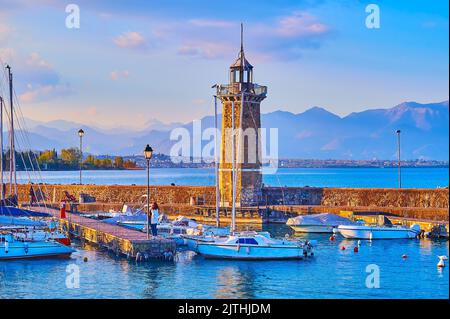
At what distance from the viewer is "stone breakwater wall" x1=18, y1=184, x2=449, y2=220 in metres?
49.8

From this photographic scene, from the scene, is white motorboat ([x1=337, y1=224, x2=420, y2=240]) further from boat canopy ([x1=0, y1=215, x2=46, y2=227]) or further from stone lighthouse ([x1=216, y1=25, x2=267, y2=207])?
boat canopy ([x1=0, y1=215, x2=46, y2=227])

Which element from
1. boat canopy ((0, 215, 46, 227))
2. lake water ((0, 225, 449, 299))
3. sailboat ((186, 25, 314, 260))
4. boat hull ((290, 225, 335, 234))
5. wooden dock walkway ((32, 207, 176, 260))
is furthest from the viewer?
boat hull ((290, 225, 335, 234))

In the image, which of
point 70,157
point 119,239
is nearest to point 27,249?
point 119,239

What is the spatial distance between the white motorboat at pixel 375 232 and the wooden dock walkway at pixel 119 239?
10890 millimetres

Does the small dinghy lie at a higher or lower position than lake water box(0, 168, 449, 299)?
higher

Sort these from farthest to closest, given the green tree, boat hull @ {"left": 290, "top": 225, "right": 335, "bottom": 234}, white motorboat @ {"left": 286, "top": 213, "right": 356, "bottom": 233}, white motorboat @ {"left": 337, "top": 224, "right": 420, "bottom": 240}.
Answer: the green tree → boat hull @ {"left": 290, "top": 225, "right": 335, "bottom": 234} → white motorboat @ {"left": 286, "top": 213, "right": 356, "bottom": 233} → white motorboat @ {"left": 337, "top": 224, "right": 420, "bottom": 240}

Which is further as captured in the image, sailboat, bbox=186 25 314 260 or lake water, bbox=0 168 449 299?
sailboat, bbox=186 25 314 260

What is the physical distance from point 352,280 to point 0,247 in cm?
1342

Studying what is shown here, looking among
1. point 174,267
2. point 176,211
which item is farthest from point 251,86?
point 174,267

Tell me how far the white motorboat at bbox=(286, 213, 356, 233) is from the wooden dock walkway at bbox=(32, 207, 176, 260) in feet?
34.2

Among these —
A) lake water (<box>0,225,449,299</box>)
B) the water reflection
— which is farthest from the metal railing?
the water reflection

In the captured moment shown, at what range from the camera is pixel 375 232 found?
40.9 m

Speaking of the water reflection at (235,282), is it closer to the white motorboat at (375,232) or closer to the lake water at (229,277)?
the lake water at (229,277)

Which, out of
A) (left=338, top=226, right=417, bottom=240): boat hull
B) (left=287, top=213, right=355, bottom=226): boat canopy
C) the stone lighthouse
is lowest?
(left=338, top=226, right=417, bottom=240): boat hull
